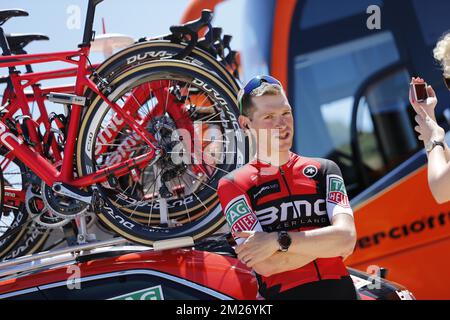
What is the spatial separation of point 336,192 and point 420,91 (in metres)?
0.47

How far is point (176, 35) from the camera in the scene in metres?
3.61

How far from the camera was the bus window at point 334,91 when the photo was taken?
5.32 metres

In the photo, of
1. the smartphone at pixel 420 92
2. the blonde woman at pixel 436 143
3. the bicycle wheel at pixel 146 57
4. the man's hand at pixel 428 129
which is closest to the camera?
the blonde woman at pixel 436 143

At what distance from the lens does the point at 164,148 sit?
11.3ft

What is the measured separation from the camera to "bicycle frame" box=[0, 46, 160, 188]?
3480 millimetres

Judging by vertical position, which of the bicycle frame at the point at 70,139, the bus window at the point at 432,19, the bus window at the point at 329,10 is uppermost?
the bus window at the point at 329,10

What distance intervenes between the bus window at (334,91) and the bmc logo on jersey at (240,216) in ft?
9.88

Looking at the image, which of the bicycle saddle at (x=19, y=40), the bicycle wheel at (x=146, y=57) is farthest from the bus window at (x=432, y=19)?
the bicycle saddle at (x=19, y=40)

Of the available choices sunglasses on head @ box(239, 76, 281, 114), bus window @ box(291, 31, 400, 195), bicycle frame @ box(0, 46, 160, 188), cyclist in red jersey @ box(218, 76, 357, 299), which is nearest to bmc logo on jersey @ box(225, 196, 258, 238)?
cyclist in red jersey @ box(218, 76, 357, 299)

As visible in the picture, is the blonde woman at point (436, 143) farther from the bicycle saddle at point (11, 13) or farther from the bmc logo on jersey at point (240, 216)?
the bicycle saddle at point (11, 13)

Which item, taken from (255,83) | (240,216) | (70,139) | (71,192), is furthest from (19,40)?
(240,216)

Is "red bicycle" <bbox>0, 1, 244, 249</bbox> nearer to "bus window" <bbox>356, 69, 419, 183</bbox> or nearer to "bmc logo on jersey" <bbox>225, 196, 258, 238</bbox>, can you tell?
"bmc logo on jersey" <bbox>225, 196, 258, 238</bbox>

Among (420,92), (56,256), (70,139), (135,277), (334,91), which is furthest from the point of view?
(334,91)

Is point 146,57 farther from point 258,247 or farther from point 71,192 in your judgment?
point 258,247
